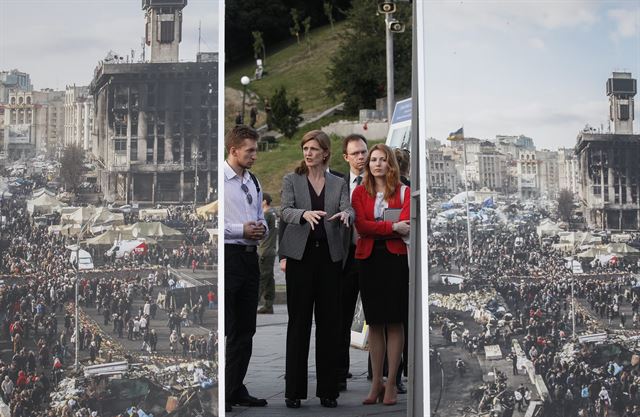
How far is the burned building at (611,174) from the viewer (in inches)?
205

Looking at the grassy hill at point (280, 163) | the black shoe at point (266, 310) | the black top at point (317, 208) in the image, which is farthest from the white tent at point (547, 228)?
the grassy hill at point (280, 163)

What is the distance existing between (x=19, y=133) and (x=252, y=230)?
77.0 inches

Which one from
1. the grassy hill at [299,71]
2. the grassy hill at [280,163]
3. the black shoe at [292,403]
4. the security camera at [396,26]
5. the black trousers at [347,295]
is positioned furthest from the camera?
the grassy hill at [299,71]

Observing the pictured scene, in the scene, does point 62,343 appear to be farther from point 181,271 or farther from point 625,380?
point 625,380

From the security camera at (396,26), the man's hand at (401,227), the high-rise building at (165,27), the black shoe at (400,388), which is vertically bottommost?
the black shoe at (400,388)

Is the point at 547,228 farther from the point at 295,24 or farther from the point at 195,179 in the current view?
the point at 295,24

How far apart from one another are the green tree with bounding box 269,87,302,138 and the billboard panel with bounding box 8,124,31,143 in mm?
55333

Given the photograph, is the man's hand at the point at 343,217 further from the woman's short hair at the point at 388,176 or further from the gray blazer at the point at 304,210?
the woman's short hair at the point at 388,176

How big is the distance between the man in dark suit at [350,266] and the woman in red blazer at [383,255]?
78 cm

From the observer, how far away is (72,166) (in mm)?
5047

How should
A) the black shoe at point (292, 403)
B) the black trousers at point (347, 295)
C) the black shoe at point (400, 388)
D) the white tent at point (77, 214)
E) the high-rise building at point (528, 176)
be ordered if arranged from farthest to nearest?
the black trousers at point (347, 295), the black shoe at point (400, 388), the black shoe at point (292, 403), the high-rise building at point (528, 176), the white tent at point (77, 214)

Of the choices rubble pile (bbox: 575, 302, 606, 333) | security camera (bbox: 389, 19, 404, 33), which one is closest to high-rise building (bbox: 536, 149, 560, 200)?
rubble pile (bbox: 575, 302, 606, 333)

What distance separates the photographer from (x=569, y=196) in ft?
17.0

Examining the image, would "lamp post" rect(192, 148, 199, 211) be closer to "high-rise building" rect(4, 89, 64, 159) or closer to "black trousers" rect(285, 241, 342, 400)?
"high-rise building" rect(4, 89, 64, 159)
